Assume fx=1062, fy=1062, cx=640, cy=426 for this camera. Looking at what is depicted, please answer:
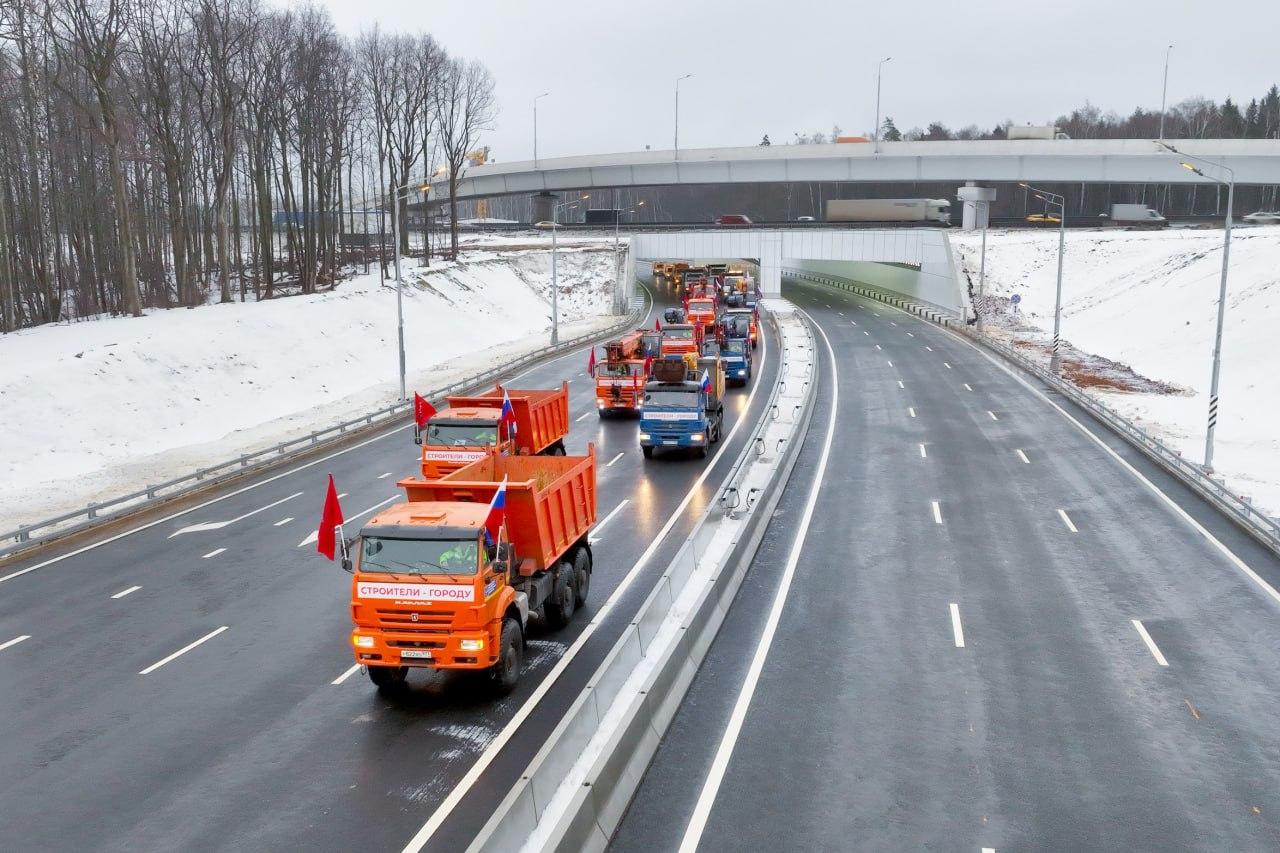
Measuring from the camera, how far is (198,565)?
73.9 feet

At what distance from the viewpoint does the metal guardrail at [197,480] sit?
966 inches

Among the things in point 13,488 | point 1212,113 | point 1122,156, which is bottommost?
point 13,488

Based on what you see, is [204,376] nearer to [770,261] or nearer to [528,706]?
[528,706]

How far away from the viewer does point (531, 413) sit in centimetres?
2923

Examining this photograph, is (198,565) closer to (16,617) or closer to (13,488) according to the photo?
(16,617)

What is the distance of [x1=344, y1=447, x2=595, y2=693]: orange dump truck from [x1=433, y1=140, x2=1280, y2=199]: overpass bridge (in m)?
81.8

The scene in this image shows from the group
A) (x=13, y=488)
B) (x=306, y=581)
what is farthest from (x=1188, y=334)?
(x=13, y=488)

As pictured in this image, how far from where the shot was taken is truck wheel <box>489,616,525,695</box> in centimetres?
1514

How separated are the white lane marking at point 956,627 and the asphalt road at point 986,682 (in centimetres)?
5

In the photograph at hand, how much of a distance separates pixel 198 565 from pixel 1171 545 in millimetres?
21149

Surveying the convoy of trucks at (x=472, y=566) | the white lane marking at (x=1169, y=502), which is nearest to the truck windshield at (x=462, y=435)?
the convoy of trucks at (x=472, y=566)

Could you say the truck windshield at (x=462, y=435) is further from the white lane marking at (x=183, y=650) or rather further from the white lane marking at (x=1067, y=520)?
the white lane marking at (x=1067, y=520)

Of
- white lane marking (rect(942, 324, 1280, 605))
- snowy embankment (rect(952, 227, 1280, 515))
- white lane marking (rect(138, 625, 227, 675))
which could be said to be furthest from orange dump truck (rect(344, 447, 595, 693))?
snowy embankment (rect(952, 227, 1280, 515))

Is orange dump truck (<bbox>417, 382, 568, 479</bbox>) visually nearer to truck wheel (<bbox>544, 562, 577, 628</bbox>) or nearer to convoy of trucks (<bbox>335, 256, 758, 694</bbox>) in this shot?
convoy of trucks (<bbox>335, 256, 758, 694</bbox>)
